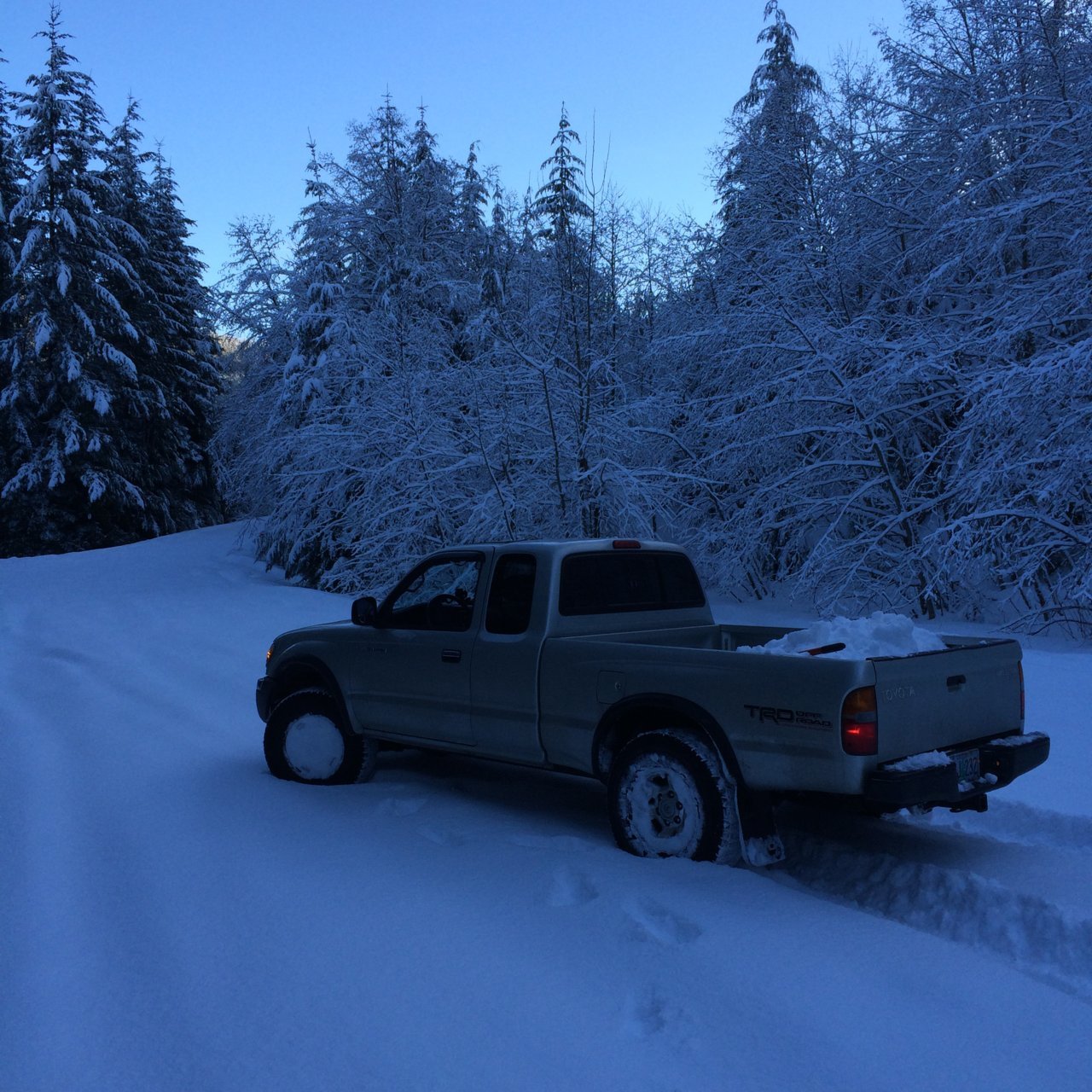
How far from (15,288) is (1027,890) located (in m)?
39.1

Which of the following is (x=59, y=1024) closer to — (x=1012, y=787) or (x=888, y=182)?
(x=1012, y=787)

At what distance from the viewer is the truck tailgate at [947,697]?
4.62m

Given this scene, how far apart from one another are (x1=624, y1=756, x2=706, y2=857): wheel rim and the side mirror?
234 cm

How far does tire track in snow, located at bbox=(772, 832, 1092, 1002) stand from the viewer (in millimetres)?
4020

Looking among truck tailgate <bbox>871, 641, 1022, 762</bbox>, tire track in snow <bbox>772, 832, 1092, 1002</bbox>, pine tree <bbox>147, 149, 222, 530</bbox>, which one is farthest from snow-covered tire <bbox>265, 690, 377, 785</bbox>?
pine tree <bbox>147, 149, 222, 530</bbox>

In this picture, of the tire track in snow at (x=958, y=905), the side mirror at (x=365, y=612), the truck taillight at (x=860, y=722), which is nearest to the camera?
the tire track in snow at (x=958, y=905)

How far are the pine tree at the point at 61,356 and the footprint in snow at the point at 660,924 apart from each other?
33.7 metres

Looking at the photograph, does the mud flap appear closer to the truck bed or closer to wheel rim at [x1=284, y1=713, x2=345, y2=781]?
the truck bed

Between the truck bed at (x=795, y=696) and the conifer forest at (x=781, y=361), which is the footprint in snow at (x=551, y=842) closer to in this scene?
the truck bed at (x=795, y=696)

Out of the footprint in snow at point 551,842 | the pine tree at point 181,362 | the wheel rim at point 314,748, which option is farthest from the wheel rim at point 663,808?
the pine tree at point 181,362

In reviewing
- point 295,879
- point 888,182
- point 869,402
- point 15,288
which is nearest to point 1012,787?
point 295,879

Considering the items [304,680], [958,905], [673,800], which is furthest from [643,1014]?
[304,680]

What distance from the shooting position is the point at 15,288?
1404 inches

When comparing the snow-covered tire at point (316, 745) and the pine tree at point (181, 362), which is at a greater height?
the pine tree at point (181, 362)
